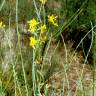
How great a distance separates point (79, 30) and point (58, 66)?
69cm

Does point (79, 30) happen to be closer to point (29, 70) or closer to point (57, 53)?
point (57, 53)

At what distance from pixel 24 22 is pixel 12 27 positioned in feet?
0.44

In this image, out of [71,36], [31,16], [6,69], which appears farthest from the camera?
[71,36]

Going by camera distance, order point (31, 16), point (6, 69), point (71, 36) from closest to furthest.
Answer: point (6, 69) → point (31, 16) → point (71, 36)

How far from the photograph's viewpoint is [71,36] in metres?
3.63

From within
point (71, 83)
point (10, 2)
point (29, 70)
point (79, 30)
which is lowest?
point (71, 83)

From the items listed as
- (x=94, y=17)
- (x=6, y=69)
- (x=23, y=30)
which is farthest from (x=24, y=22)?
(x=6, y=69)

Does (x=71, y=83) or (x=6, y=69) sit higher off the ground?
(x=6, y=69)

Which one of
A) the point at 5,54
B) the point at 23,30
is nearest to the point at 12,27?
the point at 23,30

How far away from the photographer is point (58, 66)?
3.00m

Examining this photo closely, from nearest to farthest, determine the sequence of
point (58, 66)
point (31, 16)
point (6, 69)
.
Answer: point (6, 69)
point (58, 66)
point (31, 16)

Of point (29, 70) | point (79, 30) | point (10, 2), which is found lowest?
point (29, 70)

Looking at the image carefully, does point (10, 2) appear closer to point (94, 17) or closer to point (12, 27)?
point (12, 27)

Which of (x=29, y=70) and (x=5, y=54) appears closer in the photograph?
(x=29, y=70)
